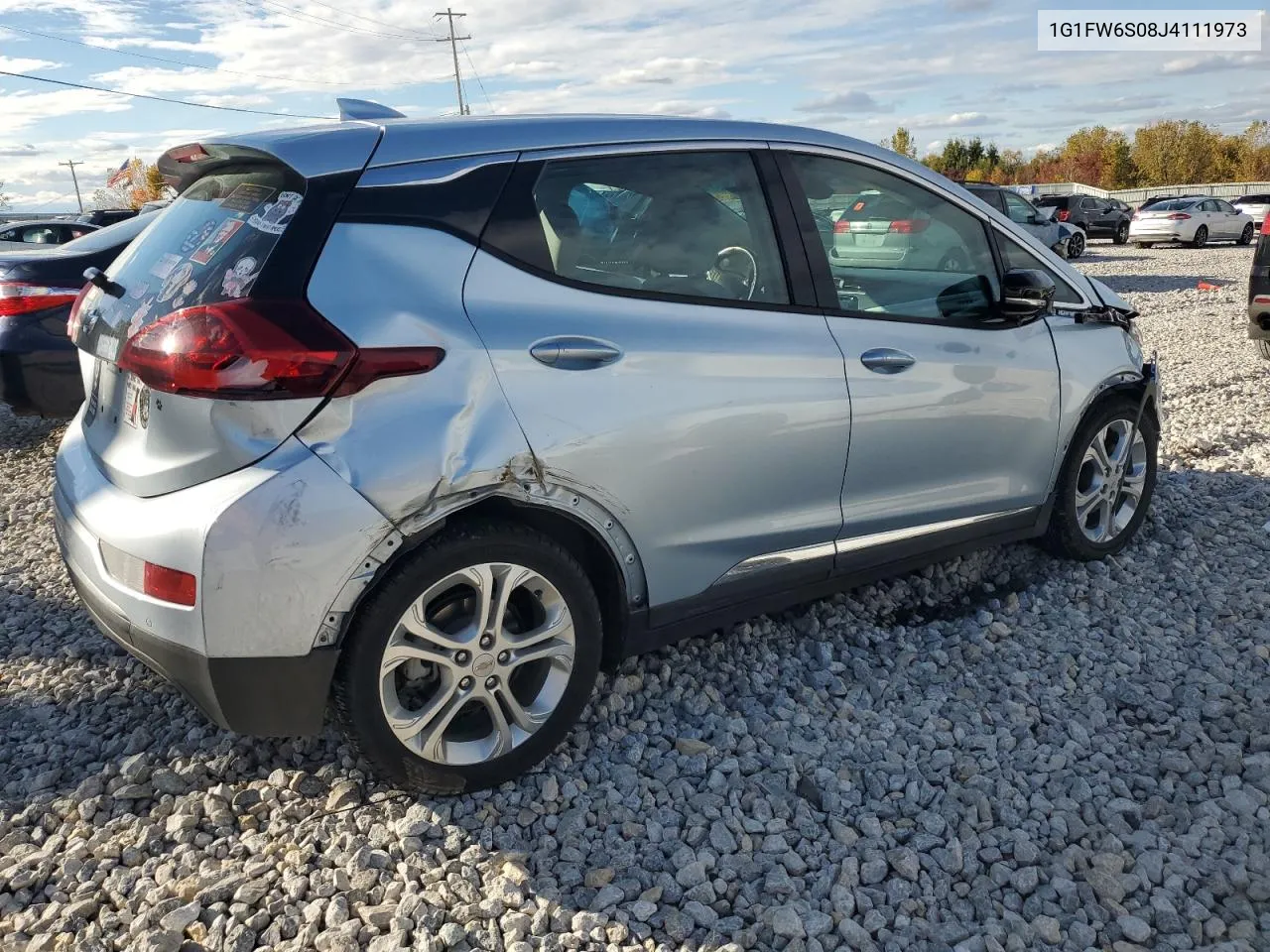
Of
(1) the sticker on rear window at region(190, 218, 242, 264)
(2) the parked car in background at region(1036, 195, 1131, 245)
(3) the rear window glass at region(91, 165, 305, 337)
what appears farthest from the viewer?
(2) the parked car in background at region(1036, 195, 1131, 245)

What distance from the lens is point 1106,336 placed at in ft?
13.8

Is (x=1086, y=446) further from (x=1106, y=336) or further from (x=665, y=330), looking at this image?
(x=665, y=330)

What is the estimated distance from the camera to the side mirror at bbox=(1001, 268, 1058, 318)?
143 inches

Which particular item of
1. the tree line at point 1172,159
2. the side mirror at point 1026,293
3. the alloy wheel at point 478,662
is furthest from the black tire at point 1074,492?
the tree line at point 1172,159

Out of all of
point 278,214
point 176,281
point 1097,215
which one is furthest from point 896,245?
point 1097,215

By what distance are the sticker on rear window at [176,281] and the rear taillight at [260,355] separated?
6.9 inches

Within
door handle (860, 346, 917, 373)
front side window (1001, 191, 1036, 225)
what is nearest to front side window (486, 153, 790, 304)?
door handle (860, 346, 917, 373)

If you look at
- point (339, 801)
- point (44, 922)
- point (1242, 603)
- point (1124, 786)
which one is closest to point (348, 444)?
point (339, 801)

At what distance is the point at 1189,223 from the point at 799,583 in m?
27.8

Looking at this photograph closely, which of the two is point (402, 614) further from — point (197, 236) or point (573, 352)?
point (197, 236)

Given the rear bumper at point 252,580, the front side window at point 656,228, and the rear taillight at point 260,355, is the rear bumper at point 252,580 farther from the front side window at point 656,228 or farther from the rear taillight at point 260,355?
the front side window at point 656,228

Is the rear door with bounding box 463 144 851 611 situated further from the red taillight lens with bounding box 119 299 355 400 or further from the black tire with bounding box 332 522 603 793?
the red taillight lens with bounding box 119 299 355 400

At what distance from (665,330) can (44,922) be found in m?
2.11

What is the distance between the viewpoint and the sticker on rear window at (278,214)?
8.09 feet
